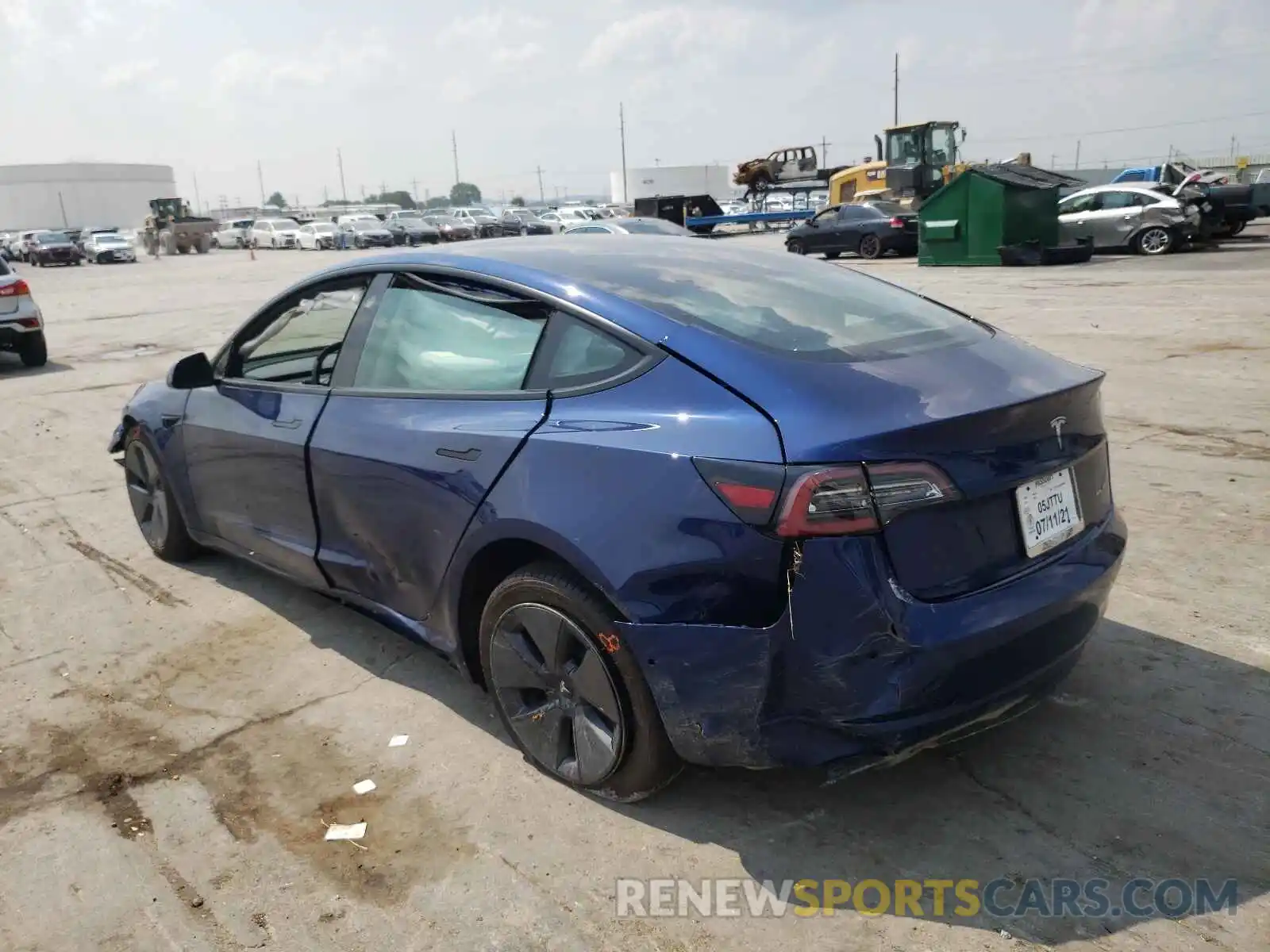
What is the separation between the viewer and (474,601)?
10.7ft

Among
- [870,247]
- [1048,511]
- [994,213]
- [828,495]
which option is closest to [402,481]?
[828,495]

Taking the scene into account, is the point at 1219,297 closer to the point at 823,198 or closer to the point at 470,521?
the point at 470,521

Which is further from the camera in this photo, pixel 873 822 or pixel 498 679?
pixel 498 679

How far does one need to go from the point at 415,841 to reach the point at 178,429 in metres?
2.68

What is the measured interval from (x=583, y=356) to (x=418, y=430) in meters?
0.69

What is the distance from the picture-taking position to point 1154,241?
68.8ft

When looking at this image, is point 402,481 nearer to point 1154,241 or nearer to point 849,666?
point 849,666

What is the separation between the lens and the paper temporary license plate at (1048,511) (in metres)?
2.68

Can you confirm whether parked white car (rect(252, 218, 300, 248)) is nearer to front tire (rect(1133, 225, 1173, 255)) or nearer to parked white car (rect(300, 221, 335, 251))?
parked white car (rect(300, 221, 335, 251))

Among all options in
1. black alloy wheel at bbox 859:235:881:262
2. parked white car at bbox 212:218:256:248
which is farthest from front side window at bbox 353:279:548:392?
parked white car at bbox 212:218:256:248

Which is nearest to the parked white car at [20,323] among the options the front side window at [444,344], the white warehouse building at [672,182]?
the front side window at [444,344]

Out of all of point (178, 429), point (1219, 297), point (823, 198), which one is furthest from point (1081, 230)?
point (823, 198)

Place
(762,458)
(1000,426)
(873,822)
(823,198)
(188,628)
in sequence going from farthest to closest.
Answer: (823,198) < (188,628) < (873,822) < (1000,426) < (762,458)

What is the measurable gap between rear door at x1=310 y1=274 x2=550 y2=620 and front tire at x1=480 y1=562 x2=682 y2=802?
32cm
